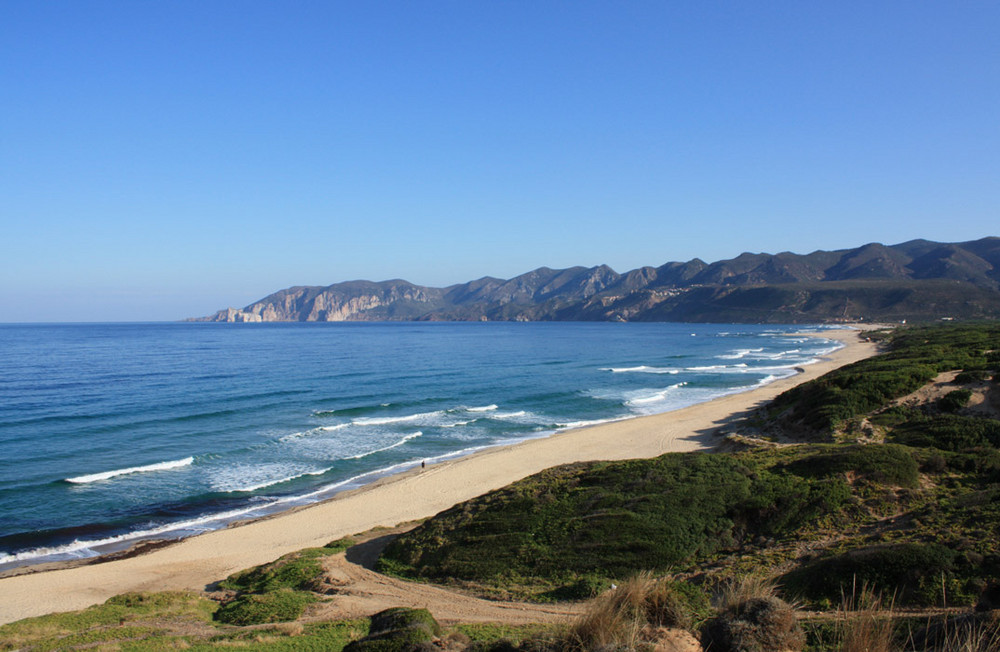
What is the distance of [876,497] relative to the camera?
12500 mm

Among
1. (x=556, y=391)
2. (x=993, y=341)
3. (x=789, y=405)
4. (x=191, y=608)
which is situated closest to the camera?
(x=191, y=608)

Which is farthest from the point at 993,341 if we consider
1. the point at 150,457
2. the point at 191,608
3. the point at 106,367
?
the point at 106,367

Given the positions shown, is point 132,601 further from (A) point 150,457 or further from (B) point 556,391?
(B) point 556,391

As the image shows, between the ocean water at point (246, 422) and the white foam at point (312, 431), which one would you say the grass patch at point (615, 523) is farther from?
the white foam at point (312, 431)

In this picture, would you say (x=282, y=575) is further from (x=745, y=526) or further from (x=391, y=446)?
(x=391, y=446)

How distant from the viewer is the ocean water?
2105 cm

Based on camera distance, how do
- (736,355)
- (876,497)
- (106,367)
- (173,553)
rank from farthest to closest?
(736,355) < (106,367) < (173,553) < (876,497)

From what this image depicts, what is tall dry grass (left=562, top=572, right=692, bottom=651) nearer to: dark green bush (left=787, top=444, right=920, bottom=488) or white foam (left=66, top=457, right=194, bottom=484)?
dark green bush (left=787, top=444, right=920, bottom=488)

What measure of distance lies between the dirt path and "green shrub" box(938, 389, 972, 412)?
71.6 ft

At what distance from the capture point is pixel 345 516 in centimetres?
2019

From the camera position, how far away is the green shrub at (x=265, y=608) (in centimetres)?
1038

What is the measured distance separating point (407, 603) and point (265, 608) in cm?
265

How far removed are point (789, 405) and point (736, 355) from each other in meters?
54.1

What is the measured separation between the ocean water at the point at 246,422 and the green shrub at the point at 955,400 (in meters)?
18.2
